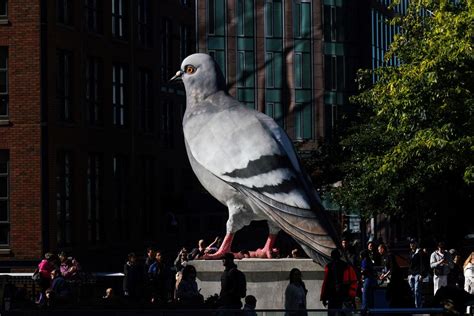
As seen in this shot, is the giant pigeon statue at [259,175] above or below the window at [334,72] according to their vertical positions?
below

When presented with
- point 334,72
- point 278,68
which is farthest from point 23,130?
point 334,72

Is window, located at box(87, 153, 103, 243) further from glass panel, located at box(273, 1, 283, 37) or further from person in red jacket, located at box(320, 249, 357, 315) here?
glass panel, located at box(273, 1, 283, 37)

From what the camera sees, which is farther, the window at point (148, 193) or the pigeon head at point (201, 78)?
the window at point (148, 193)

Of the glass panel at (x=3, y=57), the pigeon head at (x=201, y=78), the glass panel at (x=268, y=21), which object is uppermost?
the glass panel at (x=268, y=21)

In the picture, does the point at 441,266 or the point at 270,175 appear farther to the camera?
the point at 441,266

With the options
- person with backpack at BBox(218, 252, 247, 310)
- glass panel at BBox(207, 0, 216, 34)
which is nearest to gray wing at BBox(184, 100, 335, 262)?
person with backpack at BBox(218, 252, 247, 310)

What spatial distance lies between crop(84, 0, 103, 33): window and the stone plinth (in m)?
24.2

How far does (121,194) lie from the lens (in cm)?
5100

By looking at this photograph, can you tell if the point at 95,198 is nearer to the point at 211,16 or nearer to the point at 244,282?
the point at 244,282

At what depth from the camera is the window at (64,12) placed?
145ft

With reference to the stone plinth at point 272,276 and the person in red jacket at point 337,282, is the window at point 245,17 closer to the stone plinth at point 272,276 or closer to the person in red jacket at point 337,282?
the stone plinth at point 272,276

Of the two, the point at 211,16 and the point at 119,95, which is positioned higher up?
the point at 211,16

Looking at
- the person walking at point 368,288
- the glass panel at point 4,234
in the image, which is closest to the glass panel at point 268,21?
the glass panel at point 4,234

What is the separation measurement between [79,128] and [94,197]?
2.95 metres
